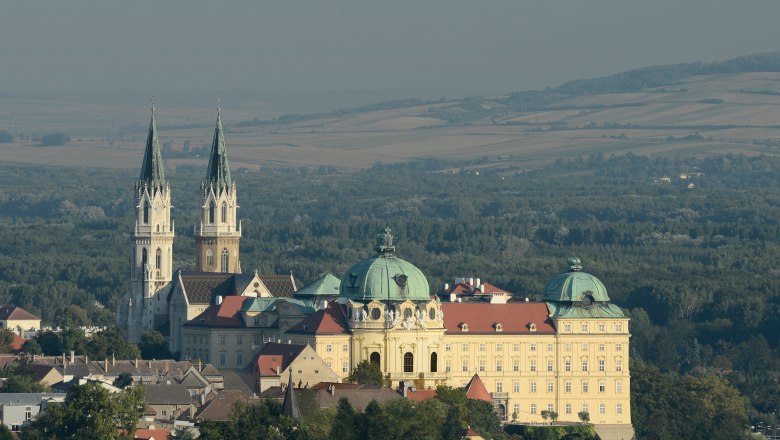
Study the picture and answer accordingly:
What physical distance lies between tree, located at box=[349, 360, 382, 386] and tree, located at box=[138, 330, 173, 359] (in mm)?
22195

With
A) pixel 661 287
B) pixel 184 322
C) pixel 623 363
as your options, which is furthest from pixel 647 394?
pixel 661 287

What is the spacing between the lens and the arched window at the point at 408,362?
122062 mm

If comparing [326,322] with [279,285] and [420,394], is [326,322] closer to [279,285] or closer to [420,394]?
[420,394]

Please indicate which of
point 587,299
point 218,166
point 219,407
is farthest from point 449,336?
point 218,166

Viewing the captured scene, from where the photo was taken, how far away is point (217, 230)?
161750 millimetres

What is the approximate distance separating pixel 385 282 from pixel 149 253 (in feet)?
121

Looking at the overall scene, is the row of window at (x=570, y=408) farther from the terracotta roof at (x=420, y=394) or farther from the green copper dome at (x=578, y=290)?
the terracotta roof at (x=420, y=394)

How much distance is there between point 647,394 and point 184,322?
2832 centimetres

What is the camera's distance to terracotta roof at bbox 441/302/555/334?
126 meters

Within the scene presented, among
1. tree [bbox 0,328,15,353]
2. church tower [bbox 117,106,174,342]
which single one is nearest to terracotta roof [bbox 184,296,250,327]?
tree [bbox 0,328,15,353]

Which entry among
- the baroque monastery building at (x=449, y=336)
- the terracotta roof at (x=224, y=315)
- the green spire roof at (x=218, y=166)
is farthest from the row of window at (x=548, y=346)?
the green spire roof at (x=218, y=166)

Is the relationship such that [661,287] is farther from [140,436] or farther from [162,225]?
[140,436]

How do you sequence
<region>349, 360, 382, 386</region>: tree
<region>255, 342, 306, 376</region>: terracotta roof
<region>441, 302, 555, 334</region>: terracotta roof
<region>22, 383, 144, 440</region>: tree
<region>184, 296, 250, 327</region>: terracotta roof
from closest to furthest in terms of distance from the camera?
1. <region>22, 383, 144, 440</region>: tree
2. <region>349, 360, 382, 386</region>: tree
3. <region>255, 342, 306, 376</region>: terracotta roof
4. <region>441, 302, 555, 334</region>: terracotta roof
5. <region>184, 296, 250, 327</region>: terracotta roof

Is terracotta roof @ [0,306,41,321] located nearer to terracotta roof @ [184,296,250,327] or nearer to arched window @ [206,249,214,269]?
arched window @ [206,249,214,269]
